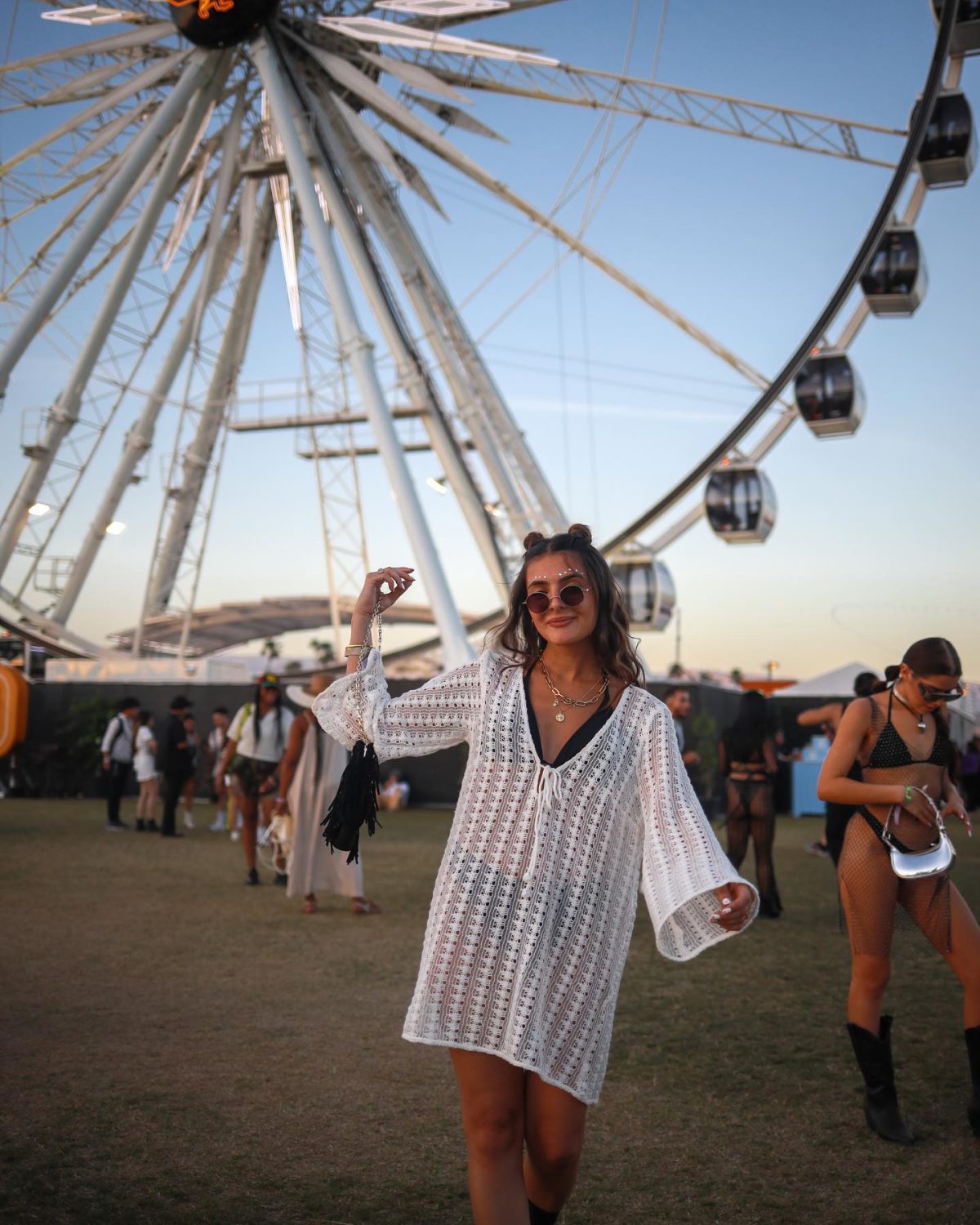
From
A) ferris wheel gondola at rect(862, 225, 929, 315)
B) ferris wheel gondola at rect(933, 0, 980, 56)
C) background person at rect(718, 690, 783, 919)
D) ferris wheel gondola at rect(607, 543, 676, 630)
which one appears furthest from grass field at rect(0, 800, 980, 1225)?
ferris wheel gondola at rect(933, 0, 980, 56)

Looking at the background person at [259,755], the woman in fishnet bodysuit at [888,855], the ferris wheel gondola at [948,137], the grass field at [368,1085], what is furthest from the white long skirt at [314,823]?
the ferris wheel gondola at [948,137]

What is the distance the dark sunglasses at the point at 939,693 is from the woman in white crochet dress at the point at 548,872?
2182mm

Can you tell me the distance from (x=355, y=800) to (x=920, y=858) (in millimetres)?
2629

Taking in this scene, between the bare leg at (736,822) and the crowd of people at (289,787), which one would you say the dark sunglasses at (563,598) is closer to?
the crowd of people at (289,787)

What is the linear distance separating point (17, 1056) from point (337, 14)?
58.4 ft

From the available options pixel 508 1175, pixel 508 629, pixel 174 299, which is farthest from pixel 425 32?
pixel 508 1175

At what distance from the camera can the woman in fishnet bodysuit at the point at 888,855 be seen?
16.4ft

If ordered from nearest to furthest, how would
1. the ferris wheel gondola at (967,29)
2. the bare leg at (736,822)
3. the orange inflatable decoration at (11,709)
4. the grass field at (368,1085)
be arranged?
the grass field at (368,1085), the bare leg at (736,822), the orange inflatable decoration at (11,709), the ferris wheel gondola at (967,29)

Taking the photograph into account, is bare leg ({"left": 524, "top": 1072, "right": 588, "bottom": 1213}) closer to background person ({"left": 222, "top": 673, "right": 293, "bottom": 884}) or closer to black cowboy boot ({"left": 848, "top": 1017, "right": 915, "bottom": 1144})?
black cowboy boot ({"left": 848, "top": 1017, "right": 915, "bottom": 1144})

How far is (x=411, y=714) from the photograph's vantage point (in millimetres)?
3398

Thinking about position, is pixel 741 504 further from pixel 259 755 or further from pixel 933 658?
pixel 933 658

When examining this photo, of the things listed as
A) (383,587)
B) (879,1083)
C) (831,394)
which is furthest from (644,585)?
(383,587)

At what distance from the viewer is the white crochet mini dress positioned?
10.1 ft

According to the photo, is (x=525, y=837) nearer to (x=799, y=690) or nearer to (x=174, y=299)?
(x=174, y=299)
